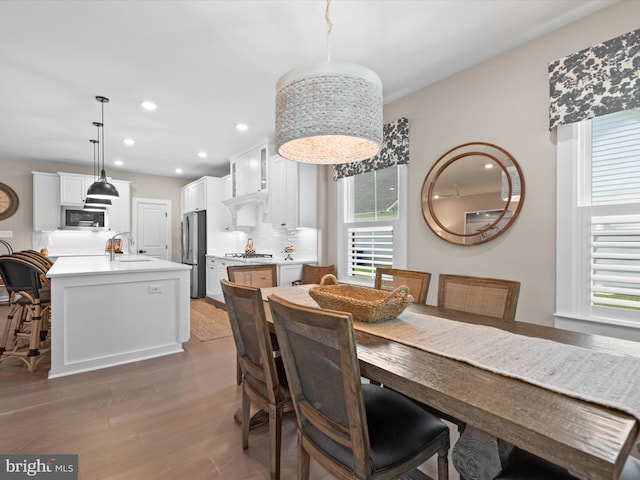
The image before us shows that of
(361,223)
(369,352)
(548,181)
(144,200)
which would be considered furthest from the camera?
(144,200)

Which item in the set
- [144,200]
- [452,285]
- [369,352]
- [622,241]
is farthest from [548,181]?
[144,200]

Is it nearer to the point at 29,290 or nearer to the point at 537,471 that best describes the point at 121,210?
the point at 29,290

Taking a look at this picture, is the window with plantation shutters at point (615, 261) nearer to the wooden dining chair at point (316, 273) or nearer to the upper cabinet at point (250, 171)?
the wooden dining chair at point (316, 273)

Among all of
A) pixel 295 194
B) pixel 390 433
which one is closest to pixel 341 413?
pixel 390 433

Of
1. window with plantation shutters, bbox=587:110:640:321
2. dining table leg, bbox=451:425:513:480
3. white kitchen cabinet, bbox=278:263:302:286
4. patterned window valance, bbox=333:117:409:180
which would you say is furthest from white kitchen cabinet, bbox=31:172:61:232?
window with plantation shutters, bbox=587:110:640:321

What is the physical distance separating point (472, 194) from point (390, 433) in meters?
2.15

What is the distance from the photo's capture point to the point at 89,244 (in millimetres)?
6254

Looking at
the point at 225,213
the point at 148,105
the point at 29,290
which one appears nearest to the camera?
the point at 29,290

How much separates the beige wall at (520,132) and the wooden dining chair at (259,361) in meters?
1.90

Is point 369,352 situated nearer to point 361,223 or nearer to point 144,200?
point 361,223

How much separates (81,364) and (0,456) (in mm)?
1116

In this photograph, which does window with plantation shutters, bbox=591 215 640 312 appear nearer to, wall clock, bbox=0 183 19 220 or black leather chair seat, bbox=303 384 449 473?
black leather chair seat, bbox=303 384 449 473

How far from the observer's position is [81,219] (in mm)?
A: 5910

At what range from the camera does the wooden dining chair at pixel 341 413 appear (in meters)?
0.93
